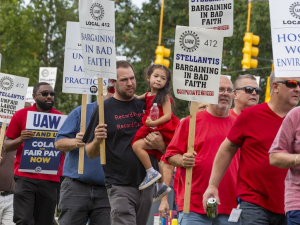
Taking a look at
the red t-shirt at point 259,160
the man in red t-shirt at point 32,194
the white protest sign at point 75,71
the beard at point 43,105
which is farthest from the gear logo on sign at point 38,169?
the red t-shirt at point 259,160

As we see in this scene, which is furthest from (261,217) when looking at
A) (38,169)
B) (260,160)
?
(38,169)

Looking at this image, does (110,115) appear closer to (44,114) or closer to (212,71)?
(212,71)

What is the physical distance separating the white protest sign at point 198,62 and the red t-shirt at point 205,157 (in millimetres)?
739

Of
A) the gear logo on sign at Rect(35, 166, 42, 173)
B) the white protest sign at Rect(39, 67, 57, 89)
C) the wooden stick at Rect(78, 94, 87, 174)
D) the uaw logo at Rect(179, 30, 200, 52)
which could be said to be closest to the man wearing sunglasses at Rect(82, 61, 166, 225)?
the wooden stick at Rect(78, 94, 87, 174)

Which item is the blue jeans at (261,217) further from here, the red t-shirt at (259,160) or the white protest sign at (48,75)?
the white protest sign at (48,75)

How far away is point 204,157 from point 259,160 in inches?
42.4

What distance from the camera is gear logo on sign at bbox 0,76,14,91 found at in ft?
40.0

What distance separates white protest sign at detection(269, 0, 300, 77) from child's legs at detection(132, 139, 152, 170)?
76.2 inches

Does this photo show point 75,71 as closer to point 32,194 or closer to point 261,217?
point 32,194

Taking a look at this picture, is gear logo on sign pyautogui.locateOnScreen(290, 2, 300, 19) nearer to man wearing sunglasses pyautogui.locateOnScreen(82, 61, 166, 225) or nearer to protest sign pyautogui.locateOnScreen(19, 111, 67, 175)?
man wearing sunglasses pyautogui.locateOnScreen(82, 61, 166, 225)

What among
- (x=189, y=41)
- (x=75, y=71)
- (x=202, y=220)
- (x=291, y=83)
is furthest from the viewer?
(x=75, y=71)

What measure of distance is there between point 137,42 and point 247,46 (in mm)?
15398

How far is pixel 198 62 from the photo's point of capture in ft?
21.6

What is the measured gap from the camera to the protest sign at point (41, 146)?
10.1 m
